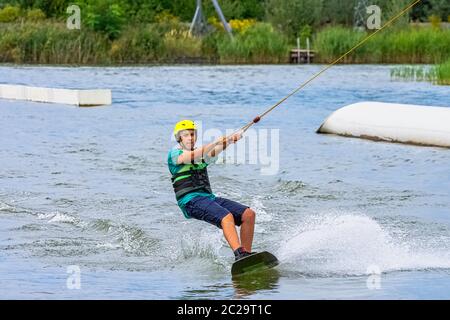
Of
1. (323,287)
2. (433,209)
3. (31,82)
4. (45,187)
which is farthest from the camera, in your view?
(31,82)

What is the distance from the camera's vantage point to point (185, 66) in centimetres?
5797

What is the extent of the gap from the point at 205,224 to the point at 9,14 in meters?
61.1

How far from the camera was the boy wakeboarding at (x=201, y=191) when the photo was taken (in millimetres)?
12117

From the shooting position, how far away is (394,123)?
86.5 ft

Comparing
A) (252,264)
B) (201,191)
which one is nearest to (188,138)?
(201,191)

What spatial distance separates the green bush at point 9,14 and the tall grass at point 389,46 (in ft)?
76.4

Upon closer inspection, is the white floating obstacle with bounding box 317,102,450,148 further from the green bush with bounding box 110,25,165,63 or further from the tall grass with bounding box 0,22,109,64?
the green bush with bounding box 110,25,165,63

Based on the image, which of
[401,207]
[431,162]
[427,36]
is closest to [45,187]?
[401,207]

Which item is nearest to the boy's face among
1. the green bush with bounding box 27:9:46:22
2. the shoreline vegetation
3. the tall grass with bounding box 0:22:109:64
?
the shoreline vegetation

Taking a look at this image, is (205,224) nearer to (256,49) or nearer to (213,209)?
(213,209)

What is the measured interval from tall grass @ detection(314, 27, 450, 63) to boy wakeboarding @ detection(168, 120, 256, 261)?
41.3m

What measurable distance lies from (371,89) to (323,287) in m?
30.1

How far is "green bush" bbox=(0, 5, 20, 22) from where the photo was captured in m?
73.8
